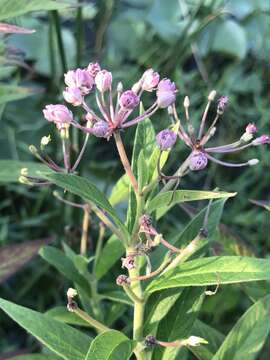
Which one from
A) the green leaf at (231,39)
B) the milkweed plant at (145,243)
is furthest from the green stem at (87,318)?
the green leaf at (231,39)

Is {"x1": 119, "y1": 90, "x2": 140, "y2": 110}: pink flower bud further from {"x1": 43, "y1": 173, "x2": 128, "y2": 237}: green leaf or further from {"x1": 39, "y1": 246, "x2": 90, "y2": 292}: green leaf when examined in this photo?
{"x1": 39, "y1": 246, "x2": 90, "y2": 292}: green leaf

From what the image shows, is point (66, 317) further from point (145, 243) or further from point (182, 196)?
point (182, 196)

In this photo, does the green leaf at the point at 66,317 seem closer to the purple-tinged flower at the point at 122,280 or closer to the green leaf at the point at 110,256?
the green leaf at the point at 110,256

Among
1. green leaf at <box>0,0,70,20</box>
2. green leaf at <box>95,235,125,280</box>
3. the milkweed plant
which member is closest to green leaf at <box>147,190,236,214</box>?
the milkweed plant

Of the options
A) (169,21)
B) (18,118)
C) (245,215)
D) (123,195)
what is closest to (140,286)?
(123,195)

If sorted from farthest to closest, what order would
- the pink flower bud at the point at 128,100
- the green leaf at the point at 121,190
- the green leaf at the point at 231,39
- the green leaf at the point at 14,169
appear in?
the green leaf at the point at 231,39, the green leaf at the point at 14,169, the green leaf at the point at 121,190, the pink flower bud at the point at 128,100

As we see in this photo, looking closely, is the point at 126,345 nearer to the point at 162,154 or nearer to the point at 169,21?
the point at 162,154

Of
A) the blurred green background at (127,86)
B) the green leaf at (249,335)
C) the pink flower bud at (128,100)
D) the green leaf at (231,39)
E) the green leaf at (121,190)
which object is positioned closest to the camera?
the pink flower bud at (128,100)
